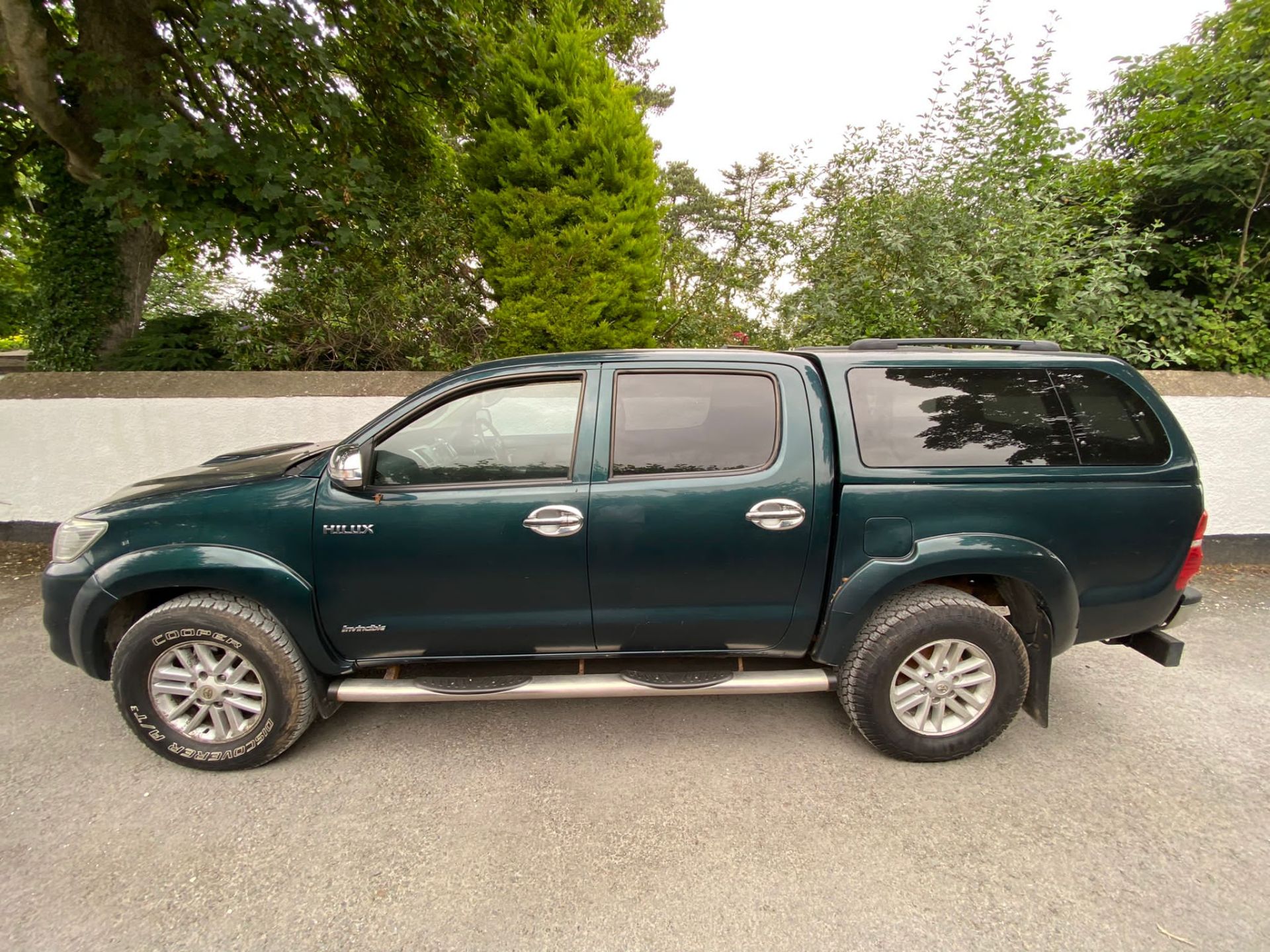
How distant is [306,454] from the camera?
3100mm

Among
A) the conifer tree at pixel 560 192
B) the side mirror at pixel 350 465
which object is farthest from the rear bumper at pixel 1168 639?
the conifer tree at pixel 560 192

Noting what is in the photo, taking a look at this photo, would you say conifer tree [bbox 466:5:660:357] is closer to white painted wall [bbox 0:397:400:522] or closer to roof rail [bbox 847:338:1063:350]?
white painted wall [bbox 0:397:400:522]

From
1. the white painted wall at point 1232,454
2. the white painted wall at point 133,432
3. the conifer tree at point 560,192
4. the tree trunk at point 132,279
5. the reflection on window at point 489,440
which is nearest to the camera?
the reflection on window at point 489,440

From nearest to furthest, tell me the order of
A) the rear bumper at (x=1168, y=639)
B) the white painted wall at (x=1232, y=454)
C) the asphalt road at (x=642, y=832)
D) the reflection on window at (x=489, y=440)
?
the asphalt road at (x=642, y=832)
the reflection on window at (x=489, y=440)
the rear bumper at (x=1168, y=639)
the white painted wall at (x=1232, y=454)

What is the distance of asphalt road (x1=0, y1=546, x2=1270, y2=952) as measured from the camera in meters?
1.90

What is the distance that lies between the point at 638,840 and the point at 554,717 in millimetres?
878

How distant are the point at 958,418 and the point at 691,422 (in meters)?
1.19

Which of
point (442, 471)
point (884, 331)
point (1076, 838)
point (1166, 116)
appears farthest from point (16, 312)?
point (1166, 116)

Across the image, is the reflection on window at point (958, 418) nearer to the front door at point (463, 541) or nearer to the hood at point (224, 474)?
the front door at point (463, 541)

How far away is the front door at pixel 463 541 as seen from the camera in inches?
98.1

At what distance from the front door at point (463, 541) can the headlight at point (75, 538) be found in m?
1.03

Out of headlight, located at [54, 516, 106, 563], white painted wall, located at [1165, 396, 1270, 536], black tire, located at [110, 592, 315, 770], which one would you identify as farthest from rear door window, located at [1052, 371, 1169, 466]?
headlight, located at [54, 516, 106, 563]

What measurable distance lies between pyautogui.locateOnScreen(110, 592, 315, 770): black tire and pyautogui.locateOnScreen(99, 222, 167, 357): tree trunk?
525cm

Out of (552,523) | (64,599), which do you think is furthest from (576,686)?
(64,599)
